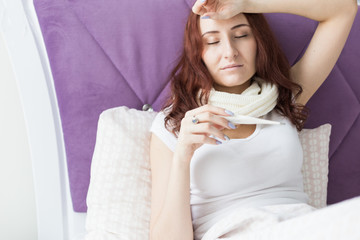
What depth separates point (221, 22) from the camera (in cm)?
132

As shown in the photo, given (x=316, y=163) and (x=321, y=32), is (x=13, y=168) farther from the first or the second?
(x=321, y=32)

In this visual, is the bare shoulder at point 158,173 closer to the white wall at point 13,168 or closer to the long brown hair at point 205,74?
the long brown hair at point 205,74

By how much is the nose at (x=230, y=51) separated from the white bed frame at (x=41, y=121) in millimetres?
592

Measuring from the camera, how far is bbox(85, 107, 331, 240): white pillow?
1.31 meters

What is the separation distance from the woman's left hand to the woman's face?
0.02 m

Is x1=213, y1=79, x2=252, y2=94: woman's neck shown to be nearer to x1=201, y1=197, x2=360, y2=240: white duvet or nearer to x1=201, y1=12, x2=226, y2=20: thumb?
x1=201, y1=12, x2=226, y2=20: thumb

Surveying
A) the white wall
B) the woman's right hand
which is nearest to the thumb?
the woman's right hand

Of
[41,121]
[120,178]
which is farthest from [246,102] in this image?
[41,121]

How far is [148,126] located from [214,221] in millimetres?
346

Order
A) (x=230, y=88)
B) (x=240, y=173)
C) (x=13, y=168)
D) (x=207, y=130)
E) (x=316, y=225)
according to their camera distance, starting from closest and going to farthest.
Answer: (x=316, y=225) → (x=207, y=130) → (x=240, y=173) → (x=230, y=88) → (x=13, y=168)

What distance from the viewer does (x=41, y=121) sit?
152 cm

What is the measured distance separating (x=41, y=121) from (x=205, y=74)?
1.82ft

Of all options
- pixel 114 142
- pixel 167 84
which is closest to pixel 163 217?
pixel 114 142

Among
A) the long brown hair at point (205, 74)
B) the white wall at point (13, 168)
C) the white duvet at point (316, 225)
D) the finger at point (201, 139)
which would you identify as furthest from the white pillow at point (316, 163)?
the white wall at point (13, 168)
